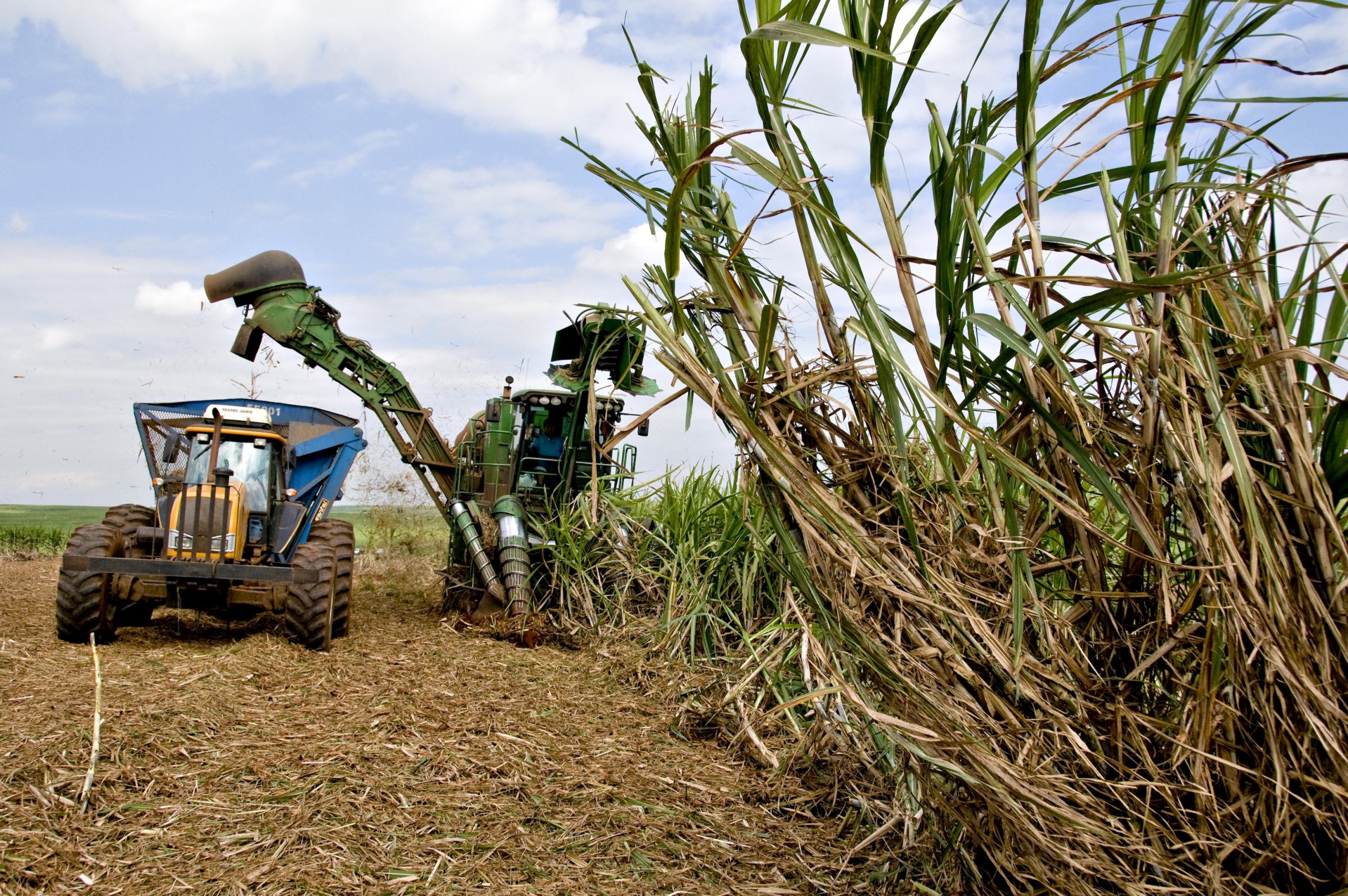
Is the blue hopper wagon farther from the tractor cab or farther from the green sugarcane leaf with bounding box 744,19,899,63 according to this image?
the green sugarcane leaf with bounding box 744,19,899,63

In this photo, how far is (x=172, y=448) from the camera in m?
7.94

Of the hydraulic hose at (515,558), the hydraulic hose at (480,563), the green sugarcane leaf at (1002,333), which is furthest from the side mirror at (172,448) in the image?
the green sugarcane leaf at (1002,333)

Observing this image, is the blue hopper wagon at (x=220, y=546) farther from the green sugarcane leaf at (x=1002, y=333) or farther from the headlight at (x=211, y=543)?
the green sugarcane leaf at (x=1002, y=333)

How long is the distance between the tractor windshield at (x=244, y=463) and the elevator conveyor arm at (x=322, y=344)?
1706 millimetres

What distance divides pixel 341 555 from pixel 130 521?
193cm

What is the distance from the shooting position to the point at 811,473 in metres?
2.08

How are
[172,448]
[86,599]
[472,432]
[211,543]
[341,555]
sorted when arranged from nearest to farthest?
[86,599] < [211,543] < [341,555] < [172,448] < [472,432]

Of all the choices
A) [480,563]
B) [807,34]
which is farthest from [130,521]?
[807,34]

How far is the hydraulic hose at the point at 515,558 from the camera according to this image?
7465 mm

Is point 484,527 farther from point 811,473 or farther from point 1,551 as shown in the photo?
point 1,551

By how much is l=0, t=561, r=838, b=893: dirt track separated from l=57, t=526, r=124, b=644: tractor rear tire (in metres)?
0.75

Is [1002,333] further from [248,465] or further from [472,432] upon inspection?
[472,432]

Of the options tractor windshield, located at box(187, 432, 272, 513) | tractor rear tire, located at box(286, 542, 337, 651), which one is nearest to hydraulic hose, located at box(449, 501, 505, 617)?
tractor rear tire, located at box(286, 542, 337, 651)

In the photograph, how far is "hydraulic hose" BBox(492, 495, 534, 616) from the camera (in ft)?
24.5
